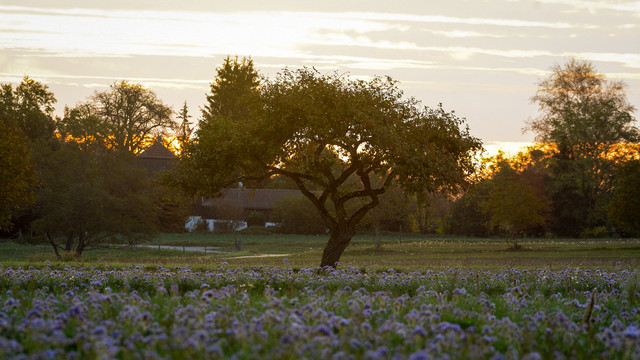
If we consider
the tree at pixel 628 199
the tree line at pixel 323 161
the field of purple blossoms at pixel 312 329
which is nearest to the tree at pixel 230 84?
the tree line at pixel 323 161

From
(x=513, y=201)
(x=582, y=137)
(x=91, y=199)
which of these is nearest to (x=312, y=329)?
(x=91, y=199)

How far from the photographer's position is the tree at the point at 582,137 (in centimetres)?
6688

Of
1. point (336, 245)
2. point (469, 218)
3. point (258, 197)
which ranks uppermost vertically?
point (258, 197)

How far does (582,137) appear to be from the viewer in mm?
66812

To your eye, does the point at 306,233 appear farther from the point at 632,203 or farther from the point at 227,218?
the point at 632,203

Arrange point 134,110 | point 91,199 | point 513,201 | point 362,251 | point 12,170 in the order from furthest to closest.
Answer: point 134,110, point 513,201, point 362,251, point 91,199, point 12,170

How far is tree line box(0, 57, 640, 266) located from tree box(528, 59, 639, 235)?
5.8 inches

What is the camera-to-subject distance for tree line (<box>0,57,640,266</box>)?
24406 mm

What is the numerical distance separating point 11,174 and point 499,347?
31392 millimetres

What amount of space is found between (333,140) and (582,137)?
1946 inches

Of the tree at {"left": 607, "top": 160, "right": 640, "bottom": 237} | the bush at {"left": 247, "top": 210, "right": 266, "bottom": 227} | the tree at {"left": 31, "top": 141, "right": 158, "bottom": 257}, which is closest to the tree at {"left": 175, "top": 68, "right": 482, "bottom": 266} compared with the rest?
the tree at {"left": 31, "top": 141, "right": 158, "bottom": 257}

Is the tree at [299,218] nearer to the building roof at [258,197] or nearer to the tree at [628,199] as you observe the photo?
the building roof at [258,197]

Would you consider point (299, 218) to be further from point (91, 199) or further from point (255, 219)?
point (91, 199)

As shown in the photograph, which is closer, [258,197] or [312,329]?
[312,329]
